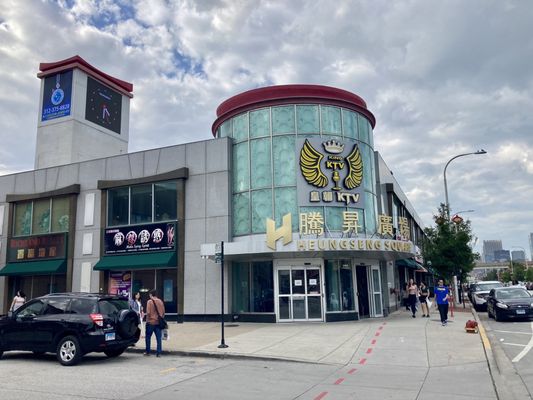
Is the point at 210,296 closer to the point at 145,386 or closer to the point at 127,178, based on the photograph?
the point at 127,178

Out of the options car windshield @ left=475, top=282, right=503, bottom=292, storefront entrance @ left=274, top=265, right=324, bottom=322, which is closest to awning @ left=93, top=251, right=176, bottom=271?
storefront entrance @ left=274, top=265, right=324, bottom=322

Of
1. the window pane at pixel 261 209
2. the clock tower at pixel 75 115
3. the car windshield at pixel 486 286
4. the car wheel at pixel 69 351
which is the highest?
the clock tower at pixel 75 115

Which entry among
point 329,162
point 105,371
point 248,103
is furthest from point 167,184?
point 105,371

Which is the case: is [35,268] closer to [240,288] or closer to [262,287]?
[240,288]

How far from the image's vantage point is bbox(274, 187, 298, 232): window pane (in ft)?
67.2

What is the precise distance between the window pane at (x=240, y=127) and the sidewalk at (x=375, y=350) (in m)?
8.45

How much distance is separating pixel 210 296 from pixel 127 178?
7758 millimetres

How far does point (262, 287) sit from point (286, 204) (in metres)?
3.73

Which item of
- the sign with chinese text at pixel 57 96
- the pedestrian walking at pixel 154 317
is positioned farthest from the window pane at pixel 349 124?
the sign with chinese text at pixel 57 96

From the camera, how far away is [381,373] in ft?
33.6

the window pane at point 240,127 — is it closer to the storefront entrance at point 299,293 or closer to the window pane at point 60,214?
the storefront entrance at point 299,293

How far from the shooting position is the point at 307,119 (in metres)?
21.6

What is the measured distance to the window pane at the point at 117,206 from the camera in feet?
79.3

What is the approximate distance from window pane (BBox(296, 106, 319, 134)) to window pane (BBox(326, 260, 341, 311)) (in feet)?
19.4
